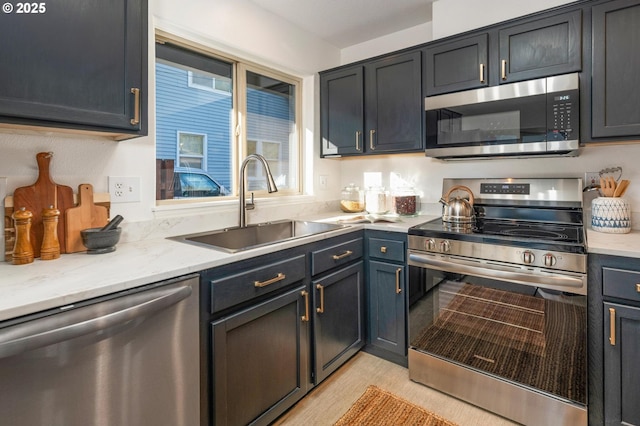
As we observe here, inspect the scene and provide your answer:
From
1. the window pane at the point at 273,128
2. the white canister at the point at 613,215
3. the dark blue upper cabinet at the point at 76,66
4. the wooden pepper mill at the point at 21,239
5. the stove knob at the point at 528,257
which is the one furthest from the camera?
the window pane at the point at 273,128

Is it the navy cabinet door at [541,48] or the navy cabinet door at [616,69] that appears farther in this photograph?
the navy cabinet door at [541,48]

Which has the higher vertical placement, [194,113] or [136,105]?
[194,113]

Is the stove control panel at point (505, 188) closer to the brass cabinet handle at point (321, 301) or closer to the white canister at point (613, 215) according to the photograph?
the white canister at point (613, 215)

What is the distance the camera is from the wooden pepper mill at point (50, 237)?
50.5 inches

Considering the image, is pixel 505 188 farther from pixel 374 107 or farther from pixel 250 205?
pixel 250 205

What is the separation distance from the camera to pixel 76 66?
3.88 feet

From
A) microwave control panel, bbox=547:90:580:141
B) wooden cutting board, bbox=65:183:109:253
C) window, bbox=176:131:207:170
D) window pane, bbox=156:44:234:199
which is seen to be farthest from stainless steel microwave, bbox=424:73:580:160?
wooden cutting board, bbox=65:183:109:253

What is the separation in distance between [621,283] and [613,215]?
485mm

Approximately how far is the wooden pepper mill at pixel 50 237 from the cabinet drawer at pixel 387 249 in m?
1.63

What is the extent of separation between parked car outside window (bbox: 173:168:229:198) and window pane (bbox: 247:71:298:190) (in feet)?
0.98

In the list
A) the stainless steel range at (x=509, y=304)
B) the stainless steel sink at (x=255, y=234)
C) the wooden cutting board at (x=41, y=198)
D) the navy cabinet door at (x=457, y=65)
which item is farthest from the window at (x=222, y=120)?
the stainless steel range at (x=509, y=304)

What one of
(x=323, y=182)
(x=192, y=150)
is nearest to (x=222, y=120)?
(x=192, y=150)

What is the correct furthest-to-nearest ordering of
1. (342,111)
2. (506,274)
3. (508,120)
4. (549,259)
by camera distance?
1. (342,111)
2. (508,120)
3. (506,274)
4. (549,259)

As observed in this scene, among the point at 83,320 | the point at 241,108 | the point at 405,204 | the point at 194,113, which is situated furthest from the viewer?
the point at 405,204
